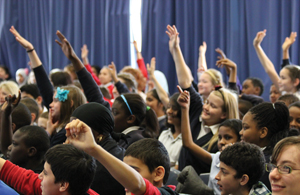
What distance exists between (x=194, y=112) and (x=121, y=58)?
4.26 m

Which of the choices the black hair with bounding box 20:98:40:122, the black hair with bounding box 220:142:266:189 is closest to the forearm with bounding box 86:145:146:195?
the black hair with bounding box 220:142:266:189

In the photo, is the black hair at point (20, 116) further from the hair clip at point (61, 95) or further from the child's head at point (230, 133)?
the child's head at point (230, 133)

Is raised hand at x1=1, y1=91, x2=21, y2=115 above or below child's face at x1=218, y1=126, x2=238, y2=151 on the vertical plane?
above

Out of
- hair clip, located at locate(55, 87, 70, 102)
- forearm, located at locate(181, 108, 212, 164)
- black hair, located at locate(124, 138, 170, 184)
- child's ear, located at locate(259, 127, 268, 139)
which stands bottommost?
forearm, located at locate(181, 108, 212, 164)

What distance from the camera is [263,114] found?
7.22ft

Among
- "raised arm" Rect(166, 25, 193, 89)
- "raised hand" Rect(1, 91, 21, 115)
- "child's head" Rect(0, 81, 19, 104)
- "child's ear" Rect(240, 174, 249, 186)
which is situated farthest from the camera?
"child's head" Rect(0, 81, 19, 104)

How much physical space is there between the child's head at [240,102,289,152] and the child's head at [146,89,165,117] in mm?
1868

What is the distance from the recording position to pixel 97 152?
1247mm

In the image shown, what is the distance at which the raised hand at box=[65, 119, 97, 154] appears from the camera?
48.9 inches

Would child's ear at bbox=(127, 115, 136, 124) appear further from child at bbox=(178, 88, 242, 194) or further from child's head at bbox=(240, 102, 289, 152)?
child's head at bbox=(240, 102, 289, 152)

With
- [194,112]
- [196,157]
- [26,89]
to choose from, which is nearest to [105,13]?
[26,89]

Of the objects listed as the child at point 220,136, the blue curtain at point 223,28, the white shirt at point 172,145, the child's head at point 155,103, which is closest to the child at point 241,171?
the child at point 220,136

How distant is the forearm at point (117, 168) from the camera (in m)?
1.25

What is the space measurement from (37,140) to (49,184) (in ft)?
2.19
